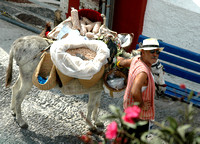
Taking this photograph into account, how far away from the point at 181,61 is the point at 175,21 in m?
1.01

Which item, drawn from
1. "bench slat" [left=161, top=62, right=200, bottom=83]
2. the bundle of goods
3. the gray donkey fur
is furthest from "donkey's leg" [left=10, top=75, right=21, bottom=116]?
"bench slat" [left=161, top=62, right=200, bottom=83]

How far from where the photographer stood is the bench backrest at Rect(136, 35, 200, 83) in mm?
4965

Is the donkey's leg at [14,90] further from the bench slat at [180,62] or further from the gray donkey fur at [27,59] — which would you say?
the bench slat at [180,62]

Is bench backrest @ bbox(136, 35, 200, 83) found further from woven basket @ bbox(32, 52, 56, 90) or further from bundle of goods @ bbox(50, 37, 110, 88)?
woven basket @ bbox(32, 52, 56, 90)

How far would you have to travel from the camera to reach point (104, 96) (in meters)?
5.20

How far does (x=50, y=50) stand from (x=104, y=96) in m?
2.00

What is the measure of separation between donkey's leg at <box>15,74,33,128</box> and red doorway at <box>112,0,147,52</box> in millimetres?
3030

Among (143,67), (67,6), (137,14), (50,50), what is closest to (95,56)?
(50,50)

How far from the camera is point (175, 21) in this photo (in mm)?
5527

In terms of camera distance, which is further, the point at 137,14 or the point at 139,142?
the point at 137,14

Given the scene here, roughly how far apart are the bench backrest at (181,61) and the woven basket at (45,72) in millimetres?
2423

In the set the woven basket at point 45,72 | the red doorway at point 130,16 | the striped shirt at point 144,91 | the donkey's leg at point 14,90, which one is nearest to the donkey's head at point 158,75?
the striped shirt at point 144,91

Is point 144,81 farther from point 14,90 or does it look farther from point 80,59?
point 14,90

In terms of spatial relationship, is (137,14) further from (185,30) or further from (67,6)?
(67,6)
